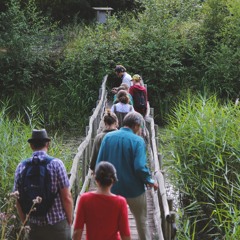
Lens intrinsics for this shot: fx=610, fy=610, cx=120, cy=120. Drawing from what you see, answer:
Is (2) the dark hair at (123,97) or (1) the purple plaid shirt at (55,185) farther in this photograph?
(2) the dark hair at (123,97)

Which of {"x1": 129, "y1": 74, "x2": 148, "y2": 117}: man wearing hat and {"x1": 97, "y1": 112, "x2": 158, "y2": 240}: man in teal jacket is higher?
{"x1": 97, "y1": 112, "x2": 158, "y2": 240}: man in teal jacket

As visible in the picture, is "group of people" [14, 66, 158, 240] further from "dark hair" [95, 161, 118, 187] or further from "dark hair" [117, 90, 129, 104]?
"dark hair" [117, 90, 129, 104]

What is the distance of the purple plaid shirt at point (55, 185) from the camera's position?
180 inches

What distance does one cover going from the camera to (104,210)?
424 centimetres

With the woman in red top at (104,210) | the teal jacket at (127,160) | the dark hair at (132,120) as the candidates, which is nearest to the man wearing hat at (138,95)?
the dark hair at (132,120)

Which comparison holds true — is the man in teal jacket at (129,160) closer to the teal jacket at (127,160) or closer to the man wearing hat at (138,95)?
the teal jacket at (127,160)

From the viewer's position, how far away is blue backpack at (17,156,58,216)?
14.9ft

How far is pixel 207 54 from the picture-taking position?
1922cm

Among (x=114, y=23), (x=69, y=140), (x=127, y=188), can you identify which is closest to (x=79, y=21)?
(x=114, y=23)

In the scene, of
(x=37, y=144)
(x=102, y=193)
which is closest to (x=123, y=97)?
(x=37, y=144)

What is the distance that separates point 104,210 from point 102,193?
12 centimetres

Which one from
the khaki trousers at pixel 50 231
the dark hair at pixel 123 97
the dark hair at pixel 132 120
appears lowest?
the dark hair at pixel 123 97

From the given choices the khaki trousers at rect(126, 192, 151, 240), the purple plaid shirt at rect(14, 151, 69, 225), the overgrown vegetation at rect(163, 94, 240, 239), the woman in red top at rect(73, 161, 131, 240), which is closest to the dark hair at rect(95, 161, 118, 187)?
the woman in red top at rect(73, 161, 131, 240)

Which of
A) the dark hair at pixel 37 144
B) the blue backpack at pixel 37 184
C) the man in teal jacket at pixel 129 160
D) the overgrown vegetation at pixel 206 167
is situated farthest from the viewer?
the overgrown vegetation at pixel 206 167
